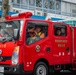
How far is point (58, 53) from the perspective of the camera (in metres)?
11.4

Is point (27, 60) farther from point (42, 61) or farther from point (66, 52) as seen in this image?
point (66, 52)

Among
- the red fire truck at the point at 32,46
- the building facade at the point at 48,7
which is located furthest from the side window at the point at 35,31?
the building facade at the point at 48,7

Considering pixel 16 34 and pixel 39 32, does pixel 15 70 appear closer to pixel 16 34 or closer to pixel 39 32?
pixel 16 34

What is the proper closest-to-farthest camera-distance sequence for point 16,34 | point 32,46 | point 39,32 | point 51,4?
point 16,34 < point 32,46 < point 39,32 < point 51,4

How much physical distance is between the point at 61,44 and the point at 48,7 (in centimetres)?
2667

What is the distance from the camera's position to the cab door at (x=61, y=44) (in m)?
11.3

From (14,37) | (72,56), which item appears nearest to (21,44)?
(14,37)

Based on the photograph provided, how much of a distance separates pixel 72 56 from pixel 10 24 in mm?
2980

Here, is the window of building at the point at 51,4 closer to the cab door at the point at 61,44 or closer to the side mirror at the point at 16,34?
the cab door at the point at 61,44

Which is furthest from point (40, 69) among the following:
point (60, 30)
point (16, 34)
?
point (60, 30)

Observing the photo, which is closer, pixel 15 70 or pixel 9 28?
pixel 15 70

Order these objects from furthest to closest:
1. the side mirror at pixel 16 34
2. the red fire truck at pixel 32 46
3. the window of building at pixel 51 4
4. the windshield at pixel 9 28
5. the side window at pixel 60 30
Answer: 1. the window of building at pixel 51 4
2. the side window at pixel 60 30
3. the windshield at pixel 9 28
4. the red fire truck at pixel 32 46
5. the side mirror at pixel 16 34

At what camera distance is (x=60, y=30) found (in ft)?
38.1

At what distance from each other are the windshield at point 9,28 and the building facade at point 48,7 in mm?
21375
